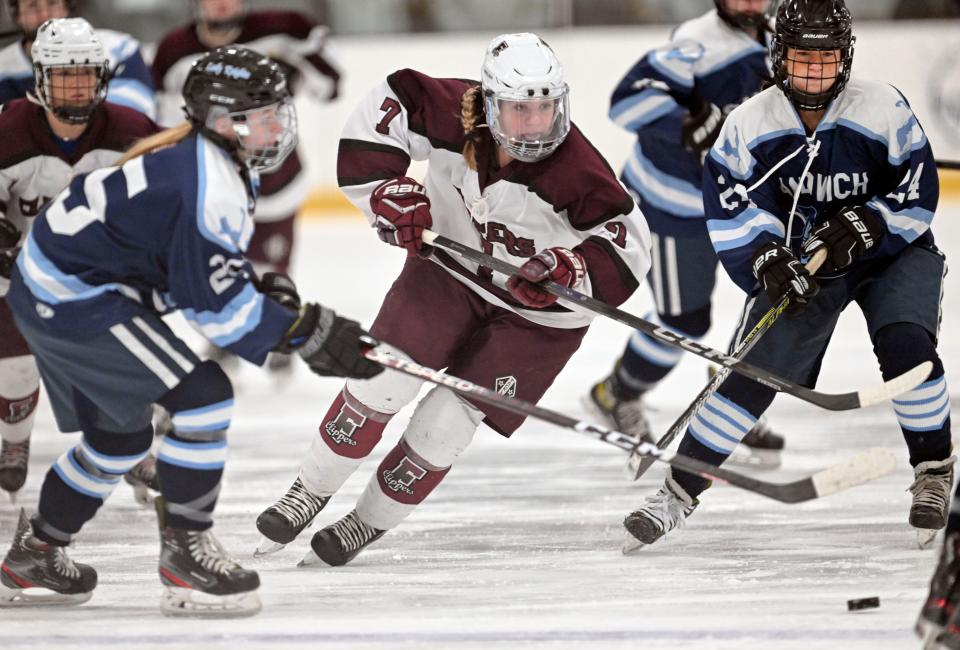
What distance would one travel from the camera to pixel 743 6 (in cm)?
378

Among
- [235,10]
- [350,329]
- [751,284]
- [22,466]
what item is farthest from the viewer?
[235,10]

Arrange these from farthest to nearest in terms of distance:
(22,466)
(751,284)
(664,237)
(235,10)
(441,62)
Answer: (441,62), (235,10), (664,237), (22,466), (751,284)

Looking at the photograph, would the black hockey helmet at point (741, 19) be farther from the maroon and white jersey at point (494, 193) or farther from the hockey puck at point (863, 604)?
the hockey puck at point (863, 604)

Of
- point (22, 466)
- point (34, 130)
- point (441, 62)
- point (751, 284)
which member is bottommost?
point (441, 62)

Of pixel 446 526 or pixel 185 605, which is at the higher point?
pixel 185 605

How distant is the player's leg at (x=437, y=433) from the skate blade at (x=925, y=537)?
0.84m

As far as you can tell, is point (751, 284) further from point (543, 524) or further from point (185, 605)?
point (185, 605)

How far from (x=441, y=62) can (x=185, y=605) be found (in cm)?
498

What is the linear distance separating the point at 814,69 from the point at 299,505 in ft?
4.51

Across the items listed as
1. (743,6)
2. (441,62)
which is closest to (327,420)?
(743,6)

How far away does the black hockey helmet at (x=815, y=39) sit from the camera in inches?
114

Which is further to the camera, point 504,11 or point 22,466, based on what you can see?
point 504,11

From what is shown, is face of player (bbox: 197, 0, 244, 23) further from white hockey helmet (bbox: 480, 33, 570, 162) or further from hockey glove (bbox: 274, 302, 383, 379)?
hockey glove (bbox: 274, 302, 383, 379)

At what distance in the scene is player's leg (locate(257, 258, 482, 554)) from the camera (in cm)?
291
